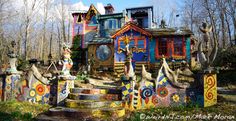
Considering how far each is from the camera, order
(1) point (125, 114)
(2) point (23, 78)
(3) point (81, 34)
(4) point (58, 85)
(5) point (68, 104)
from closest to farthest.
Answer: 1. (1) point (125, 114)
2. (5) point (68, 104)
3. (4) point (58, 85)
4. (2) point (23, 78)
5. (3) point (81, 34)

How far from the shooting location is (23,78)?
12.6 meters

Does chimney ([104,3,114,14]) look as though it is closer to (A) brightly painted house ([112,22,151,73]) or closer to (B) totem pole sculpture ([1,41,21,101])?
(A) brightly painted house ([112,22,151,73])

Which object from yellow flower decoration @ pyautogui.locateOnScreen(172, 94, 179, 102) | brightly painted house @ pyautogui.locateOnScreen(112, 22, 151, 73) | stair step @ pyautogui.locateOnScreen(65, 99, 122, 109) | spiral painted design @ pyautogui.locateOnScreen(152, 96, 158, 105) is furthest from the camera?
brightly painted house @ pyautogui.locateOnScreen(112, 22, 151, 73)

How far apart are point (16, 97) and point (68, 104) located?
367 centimetres

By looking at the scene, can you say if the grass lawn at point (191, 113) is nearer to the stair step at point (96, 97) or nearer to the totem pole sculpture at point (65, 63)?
the stair step at point (96, 97)

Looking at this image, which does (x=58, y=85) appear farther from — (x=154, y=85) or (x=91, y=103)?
(x=154, y=85)

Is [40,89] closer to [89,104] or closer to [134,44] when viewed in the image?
[89,104]

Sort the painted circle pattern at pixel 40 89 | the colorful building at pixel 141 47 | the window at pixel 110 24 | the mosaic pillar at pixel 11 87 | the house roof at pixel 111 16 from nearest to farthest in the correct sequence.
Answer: the painted circle pattern at pixel 40 89 → the mosaic pillar at pixel 11 87 → the colorful building at pixel 141 47 → the house roof at pixel 111 16 → the window at pixel 110 24

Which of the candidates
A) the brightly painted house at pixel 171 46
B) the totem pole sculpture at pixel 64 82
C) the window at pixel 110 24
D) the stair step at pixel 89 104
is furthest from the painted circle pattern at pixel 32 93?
the window at pixel 110 24

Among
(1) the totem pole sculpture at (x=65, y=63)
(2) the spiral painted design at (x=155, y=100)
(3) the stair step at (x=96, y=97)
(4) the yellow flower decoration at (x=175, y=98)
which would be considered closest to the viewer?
(4) the yellow flower decoration at (x=175, y=98)

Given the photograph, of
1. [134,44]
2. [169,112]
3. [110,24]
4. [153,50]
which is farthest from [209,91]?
[110,24]

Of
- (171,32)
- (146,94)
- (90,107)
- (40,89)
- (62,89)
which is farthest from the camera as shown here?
(171,32)

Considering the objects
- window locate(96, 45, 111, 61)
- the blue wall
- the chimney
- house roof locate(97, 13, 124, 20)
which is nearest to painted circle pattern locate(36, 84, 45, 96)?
the blue wall

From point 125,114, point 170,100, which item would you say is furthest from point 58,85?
point 170,100
